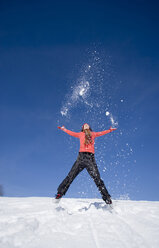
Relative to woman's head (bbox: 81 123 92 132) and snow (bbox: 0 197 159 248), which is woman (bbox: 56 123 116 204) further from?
snow (bbox: 0 197 159 248)

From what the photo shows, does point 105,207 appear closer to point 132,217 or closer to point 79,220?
point 132,217

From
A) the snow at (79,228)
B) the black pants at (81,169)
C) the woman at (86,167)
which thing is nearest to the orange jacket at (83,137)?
the woman at (86,167)

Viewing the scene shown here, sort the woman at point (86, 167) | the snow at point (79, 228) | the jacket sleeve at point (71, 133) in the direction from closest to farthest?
1. the snow at point (79, 228)
2. the woman at point (86, 167)
3. the jacket sleeve at point (71, 133)

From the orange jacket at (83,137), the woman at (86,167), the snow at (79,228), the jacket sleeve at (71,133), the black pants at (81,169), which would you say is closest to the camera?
the snow at (79,228)

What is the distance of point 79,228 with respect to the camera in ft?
11.7

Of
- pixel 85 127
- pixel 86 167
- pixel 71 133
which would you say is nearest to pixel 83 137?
pixel 85 127

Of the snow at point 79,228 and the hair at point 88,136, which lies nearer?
the snow at point 79,228

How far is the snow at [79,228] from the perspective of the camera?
113 inches

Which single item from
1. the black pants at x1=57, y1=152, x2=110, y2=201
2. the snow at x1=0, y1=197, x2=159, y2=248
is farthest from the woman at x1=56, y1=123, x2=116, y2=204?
the snow at x1=0, y1=197, x2=159, y2=248

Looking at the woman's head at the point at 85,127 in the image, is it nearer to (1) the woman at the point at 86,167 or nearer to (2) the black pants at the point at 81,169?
(1) the woman at the point at 86,167

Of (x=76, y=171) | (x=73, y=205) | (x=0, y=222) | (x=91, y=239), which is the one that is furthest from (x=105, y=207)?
(x=0, y=222)

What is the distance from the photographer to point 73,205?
210 inches

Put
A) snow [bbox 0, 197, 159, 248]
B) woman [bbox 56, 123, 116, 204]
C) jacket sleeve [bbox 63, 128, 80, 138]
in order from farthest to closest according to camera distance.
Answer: jacket sleeve [bbox 63, 128, 80, 138], woman [bbox 56, 123, 116, 204], snow [bbox 0, 197, 159, 248]

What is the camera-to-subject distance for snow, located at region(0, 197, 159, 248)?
2.88 metres
